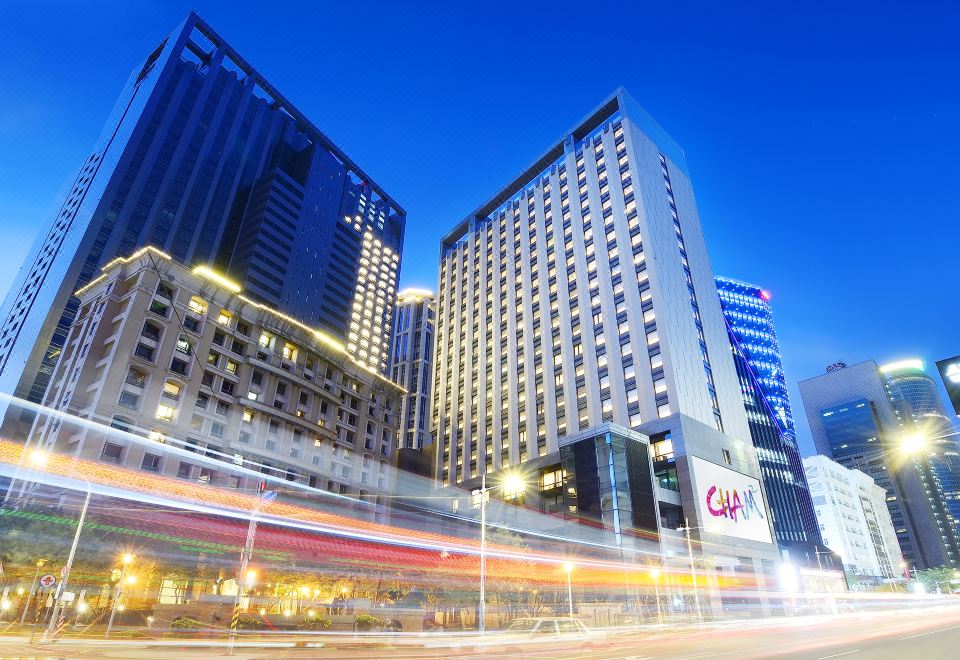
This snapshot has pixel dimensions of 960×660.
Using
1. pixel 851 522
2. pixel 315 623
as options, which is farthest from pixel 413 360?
pixel 315 623

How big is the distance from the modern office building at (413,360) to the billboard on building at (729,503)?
3119 inches

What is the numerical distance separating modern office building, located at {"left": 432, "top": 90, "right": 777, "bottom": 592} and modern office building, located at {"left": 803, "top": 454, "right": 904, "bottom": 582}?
75.5 metres

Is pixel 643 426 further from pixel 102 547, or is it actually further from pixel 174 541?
pixel 102 547

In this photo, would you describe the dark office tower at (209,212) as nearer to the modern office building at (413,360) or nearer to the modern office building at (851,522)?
the modern office building at (413,360)

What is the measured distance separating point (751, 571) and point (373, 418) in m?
57.4

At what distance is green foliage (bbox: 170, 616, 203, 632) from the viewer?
29.3 m

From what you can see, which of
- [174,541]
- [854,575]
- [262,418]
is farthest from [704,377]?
[854,575]

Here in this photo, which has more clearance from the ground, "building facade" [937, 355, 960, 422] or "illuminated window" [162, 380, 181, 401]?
"illuminated window" [162, 380, 181, 401]

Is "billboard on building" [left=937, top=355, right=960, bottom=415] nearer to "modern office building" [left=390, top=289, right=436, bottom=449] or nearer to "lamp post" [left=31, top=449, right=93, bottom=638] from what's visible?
"lamp post" [left=31, top=449, right=93, bottom=638]

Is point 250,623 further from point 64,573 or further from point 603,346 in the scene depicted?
point 603,346

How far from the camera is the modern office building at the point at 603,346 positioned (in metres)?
67.4

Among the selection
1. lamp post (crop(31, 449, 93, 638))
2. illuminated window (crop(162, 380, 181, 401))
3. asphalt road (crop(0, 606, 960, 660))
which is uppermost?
illuminated window (crop(162, 380, 181, 401))

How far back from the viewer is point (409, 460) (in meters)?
90.4

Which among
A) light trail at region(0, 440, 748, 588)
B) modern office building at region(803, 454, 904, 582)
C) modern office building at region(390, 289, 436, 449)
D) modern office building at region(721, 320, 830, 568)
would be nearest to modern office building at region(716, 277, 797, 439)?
modern office building at region(803, 454, 904, 582)
